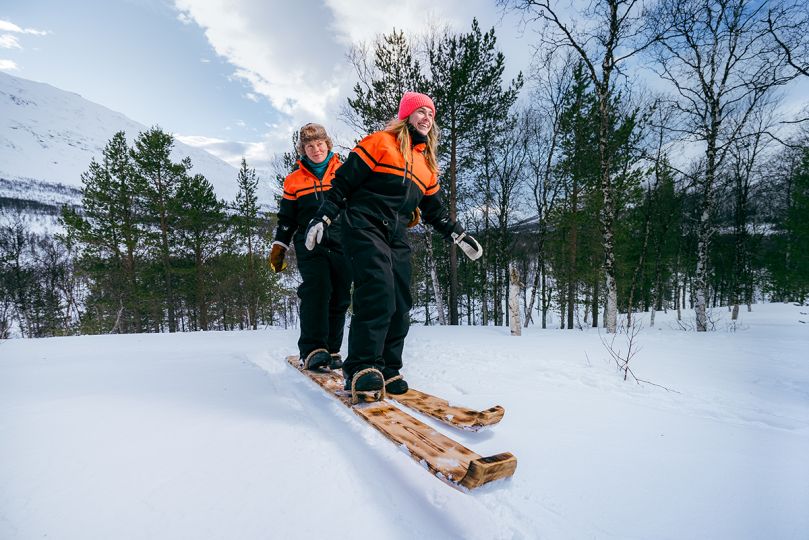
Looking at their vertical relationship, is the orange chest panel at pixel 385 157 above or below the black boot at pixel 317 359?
above

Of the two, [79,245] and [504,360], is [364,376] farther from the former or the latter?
[79,245]

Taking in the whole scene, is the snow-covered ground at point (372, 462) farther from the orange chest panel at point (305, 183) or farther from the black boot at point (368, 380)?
the orange chest panel at point (305, 183)

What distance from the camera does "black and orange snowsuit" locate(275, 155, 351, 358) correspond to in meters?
3.16

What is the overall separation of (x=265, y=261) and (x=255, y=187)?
15.3 ft

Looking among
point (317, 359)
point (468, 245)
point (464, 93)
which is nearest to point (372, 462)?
point (317, 359)

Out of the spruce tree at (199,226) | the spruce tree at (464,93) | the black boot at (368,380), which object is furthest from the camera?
the spruce tree at (199,226)

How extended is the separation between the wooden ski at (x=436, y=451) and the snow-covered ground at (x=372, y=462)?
0.10m

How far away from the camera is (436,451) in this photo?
1.41m

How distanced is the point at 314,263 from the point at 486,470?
2.46 meters

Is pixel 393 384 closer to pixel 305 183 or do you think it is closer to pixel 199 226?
pixel 305 183

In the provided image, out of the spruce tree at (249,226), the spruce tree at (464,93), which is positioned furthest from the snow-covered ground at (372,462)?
the spruce tree at (249,226)

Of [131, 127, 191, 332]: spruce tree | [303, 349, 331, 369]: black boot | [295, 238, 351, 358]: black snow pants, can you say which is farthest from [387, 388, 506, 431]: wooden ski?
[131, 127, 191, 332]: spruce tree

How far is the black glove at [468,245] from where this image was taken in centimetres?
275

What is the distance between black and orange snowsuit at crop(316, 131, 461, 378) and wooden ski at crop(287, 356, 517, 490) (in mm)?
386
